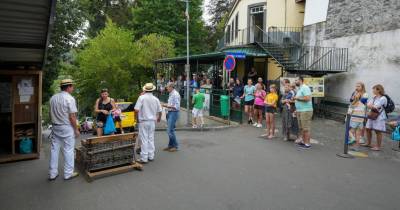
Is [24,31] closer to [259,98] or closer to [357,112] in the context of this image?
[259,98]

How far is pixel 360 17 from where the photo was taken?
556 inches

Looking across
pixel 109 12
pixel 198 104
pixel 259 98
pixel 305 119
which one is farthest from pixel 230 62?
pixel 109 12

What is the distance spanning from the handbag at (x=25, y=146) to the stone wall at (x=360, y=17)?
1302 cm

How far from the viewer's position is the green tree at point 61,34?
40.8ft

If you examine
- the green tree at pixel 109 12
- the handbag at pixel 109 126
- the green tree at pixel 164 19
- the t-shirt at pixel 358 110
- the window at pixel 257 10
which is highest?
the green tree at pixel 109 12

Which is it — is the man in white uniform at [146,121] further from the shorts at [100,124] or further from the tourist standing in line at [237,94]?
the tourist standing in line at [237,94]

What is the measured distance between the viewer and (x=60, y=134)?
5941mm

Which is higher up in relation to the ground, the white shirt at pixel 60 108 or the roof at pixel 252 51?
the roof at pixel 252 51

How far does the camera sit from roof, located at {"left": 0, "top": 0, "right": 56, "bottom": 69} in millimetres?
4906

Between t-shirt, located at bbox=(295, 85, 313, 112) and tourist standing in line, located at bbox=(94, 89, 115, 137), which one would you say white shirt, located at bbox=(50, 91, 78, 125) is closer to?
tourist standing in line, located at bbox=(94, 89, 115, 137)

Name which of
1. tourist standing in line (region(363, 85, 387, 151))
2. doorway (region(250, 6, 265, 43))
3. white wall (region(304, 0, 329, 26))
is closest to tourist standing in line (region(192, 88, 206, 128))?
tourist standing in line (region(363, 85, 387, 151))

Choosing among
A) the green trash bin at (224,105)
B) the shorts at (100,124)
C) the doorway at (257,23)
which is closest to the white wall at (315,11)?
the doorway at (257,23)

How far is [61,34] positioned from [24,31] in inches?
287

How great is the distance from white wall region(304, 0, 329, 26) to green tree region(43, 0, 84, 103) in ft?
38.2
